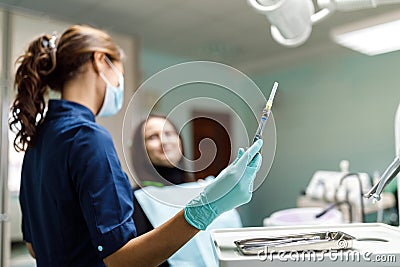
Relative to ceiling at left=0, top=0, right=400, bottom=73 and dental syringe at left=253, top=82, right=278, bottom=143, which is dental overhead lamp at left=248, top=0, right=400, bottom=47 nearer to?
dental syringe at left=253, top=82, right=278, bottom=143

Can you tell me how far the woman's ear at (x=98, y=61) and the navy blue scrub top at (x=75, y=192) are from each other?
0.36 feet

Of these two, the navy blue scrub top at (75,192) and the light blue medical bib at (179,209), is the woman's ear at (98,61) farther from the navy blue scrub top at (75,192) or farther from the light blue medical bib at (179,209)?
the light blue medical bib at (179,209)

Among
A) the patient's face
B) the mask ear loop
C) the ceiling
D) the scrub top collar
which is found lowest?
the patient's face

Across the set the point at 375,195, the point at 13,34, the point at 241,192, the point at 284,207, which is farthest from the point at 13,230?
the point at 284,207

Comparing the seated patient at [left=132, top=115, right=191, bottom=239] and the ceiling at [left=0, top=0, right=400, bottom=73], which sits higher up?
the ceiling at [left=0, top=0, right=400, bottom=73]

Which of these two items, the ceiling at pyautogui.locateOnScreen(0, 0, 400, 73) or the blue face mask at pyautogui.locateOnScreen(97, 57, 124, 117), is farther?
the ceiling at pyautogui.locateOnScreen(0, 0, 400, 73)

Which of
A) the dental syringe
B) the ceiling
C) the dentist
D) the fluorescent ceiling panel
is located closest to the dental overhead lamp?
the dental syringe

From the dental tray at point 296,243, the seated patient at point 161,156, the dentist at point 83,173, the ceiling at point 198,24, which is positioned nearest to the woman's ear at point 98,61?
A: the dentist at point 83,173

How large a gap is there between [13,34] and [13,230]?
3.78ft

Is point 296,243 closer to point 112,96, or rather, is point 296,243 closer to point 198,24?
point 112,96

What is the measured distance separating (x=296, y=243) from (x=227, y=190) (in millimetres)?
153

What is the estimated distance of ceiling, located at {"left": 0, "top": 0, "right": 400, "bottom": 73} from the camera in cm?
253

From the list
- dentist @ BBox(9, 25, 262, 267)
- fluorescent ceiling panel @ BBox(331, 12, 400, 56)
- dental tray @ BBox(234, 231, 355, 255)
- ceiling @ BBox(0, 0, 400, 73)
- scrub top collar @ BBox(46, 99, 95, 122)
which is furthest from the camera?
ceiling @ BBox(0, 0, 400, 73)

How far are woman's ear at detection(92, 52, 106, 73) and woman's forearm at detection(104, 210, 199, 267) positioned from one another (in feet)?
1.53
